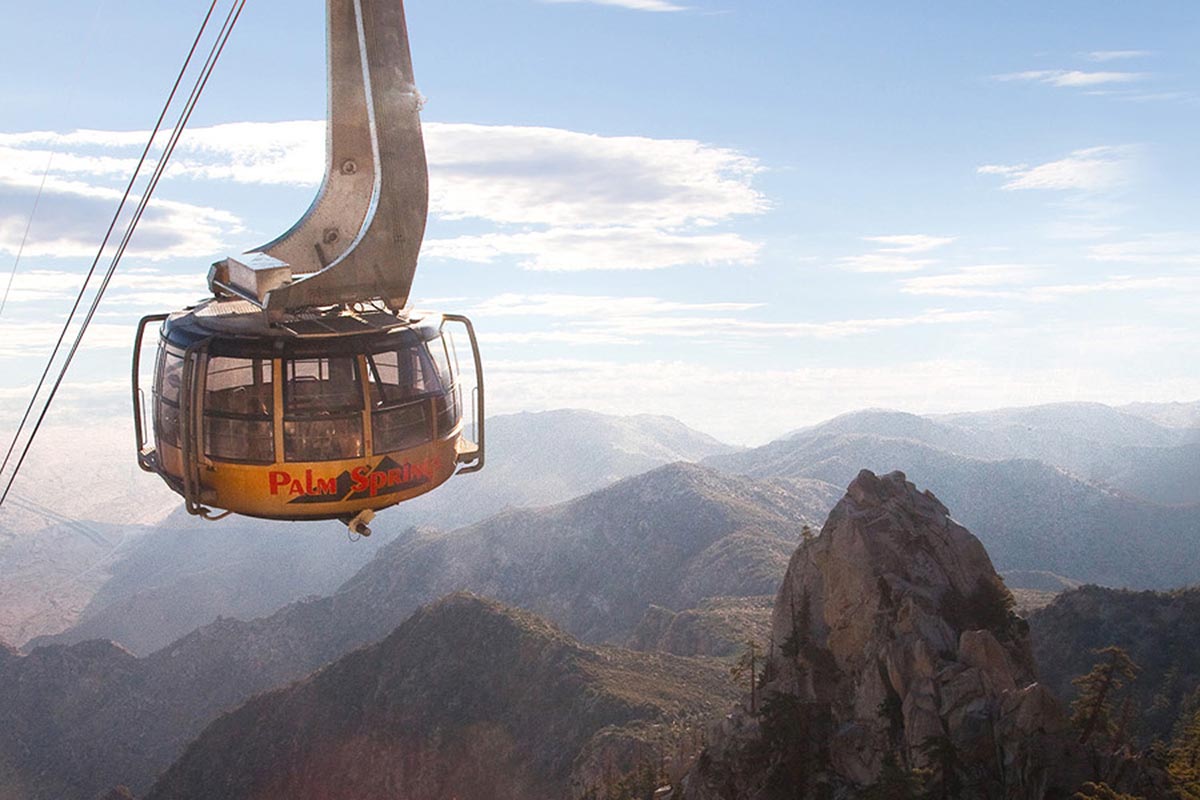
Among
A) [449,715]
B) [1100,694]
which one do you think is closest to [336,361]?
[1100,694]

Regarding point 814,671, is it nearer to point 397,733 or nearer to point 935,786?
point 935,786

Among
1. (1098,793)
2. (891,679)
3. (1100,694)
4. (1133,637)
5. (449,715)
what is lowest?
(449,715)

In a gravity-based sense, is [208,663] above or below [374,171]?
below

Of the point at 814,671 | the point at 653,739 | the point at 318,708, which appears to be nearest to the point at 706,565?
the point at 318,708

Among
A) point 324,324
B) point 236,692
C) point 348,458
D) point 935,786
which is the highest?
point 324,324

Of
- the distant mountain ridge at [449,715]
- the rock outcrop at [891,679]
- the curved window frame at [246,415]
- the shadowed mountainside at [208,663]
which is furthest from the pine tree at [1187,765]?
the shadowed mountainside at [208,663]

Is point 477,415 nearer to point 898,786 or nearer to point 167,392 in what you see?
point 167,392

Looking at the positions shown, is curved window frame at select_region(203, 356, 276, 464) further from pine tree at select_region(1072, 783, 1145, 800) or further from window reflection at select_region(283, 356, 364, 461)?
pine tree at select_region(1072, 783, 1145, 800)
